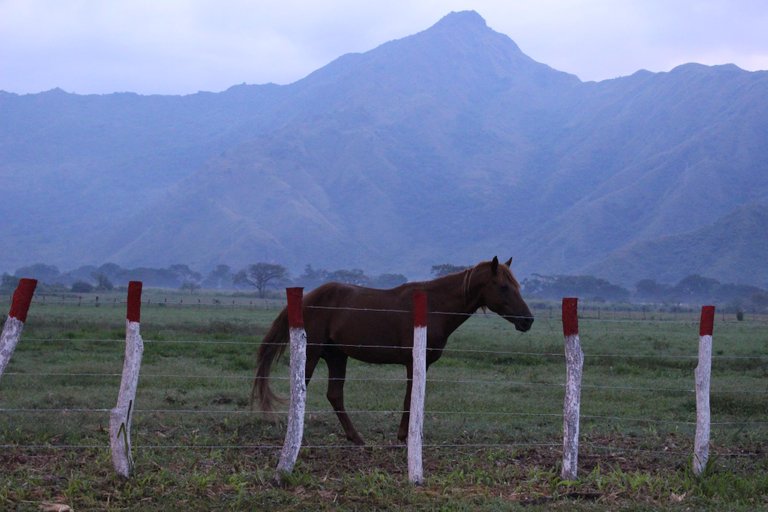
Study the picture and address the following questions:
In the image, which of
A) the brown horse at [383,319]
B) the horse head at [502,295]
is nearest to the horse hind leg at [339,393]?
the brown horse at [383,319]

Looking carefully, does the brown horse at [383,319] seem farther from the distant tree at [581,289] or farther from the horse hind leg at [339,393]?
the distant tree at [581,289]

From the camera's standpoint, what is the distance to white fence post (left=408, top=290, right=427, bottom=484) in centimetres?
793

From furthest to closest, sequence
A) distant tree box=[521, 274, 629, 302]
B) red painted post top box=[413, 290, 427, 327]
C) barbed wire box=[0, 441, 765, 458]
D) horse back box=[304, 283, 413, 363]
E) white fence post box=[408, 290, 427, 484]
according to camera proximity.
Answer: distant tree box=[521, 274, 629, 302], horse back box=[304, 283, 413, 363], barbed wire box=[0, 441, 765, 458], red painted post top box=[413, 290, 427, 327], white fence post box=[408, 290, 427, 484]

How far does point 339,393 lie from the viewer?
10.7 meters

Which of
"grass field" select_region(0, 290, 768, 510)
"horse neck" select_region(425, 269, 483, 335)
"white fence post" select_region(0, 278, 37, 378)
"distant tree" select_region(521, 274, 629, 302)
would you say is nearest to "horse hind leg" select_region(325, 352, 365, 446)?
"grass field" select_region(0, 290, 768, 510)

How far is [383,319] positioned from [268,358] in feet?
4.83

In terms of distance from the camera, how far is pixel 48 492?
7262 mm

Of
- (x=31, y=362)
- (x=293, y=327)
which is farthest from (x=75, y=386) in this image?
(x=293, y=327)

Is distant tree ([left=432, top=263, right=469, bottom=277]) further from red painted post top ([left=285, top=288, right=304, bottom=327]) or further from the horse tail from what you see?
red painted post top ([left=285, top=288, right=304, bottom=327])

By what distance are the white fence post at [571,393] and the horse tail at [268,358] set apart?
12.1 ft

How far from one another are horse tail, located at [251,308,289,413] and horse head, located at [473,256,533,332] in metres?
2.41

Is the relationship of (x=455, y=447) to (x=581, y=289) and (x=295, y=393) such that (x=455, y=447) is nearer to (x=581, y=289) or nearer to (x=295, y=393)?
(x=295, y=393)

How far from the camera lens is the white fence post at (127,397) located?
7461 millimetres

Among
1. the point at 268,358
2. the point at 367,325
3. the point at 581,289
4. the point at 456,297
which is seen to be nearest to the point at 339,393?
the point at 367,325
